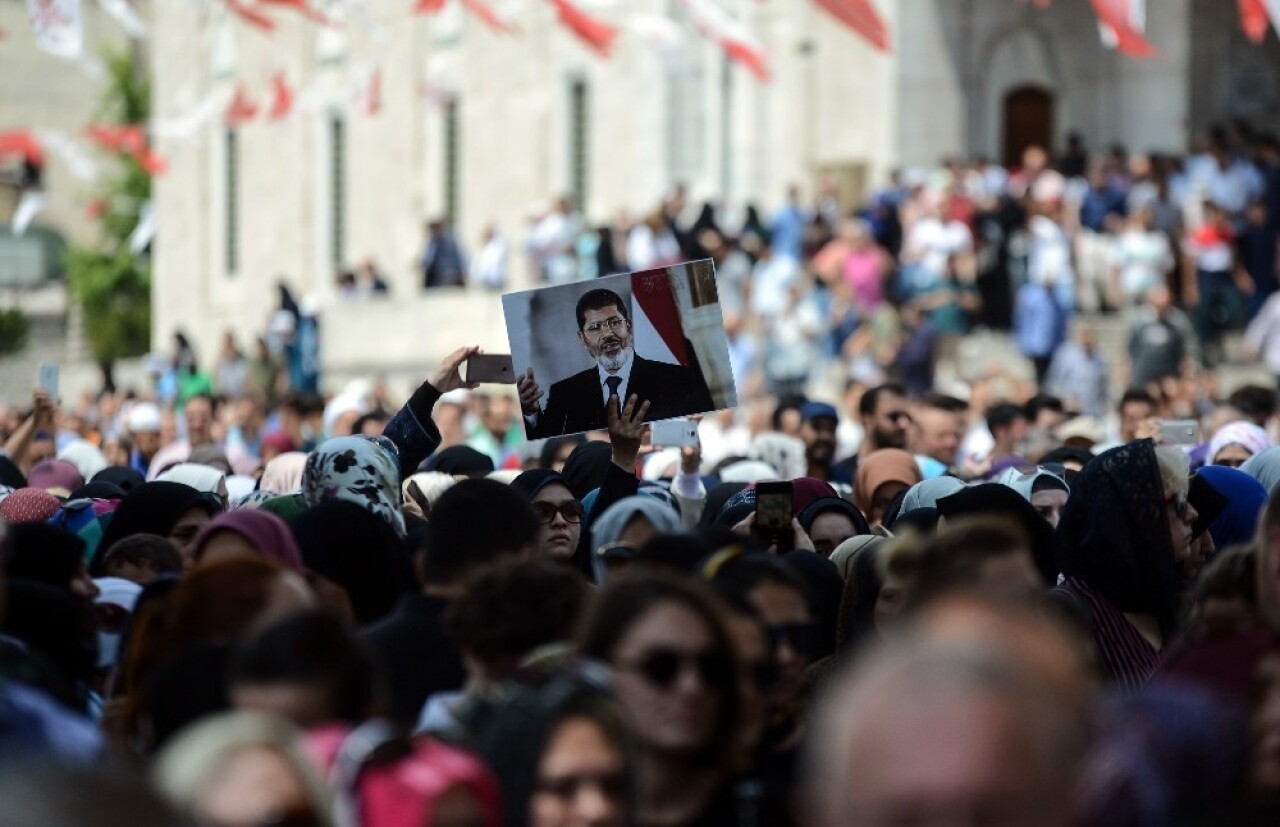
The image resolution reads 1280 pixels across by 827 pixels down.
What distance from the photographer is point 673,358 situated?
931 centimetres

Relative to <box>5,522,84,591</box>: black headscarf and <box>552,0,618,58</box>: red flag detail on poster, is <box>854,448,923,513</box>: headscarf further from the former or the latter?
<box>552,0,618,58</box>: red flag detail on poster

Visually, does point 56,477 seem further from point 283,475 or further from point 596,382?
point 596,382

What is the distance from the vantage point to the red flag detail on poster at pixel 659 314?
30.4 ft

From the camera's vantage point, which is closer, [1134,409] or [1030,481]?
[1030,481]

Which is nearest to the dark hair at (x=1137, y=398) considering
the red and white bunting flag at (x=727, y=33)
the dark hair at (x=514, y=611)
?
the dark hair at (x=514, y=611)

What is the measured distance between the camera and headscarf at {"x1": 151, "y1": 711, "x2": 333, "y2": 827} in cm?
443

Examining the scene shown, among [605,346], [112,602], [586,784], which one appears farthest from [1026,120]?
[586,784]

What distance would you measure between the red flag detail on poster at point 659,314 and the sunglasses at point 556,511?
62 cm

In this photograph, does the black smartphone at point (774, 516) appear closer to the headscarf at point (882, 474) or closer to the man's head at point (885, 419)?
the headscarf at point (882, 474)

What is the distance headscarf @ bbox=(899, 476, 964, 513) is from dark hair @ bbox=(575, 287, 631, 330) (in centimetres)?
128

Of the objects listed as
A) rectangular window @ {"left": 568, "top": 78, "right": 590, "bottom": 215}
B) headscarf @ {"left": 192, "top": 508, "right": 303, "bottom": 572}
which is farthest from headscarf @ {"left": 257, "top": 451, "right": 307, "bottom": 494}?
rectangular window @ {"left": 568, "top": 78, "right": 590, "bottom": 215}

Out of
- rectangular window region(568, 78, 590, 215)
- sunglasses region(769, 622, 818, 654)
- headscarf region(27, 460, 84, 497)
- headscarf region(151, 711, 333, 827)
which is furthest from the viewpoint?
rectangular window region(568, 78, 590, 215)

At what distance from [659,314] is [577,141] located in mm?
31638

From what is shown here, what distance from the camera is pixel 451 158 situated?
44375 millimetres
